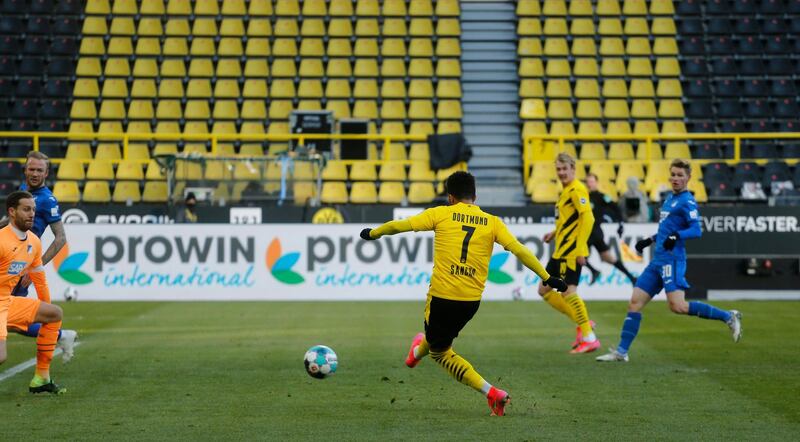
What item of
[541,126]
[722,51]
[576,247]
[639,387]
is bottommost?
[639,387]

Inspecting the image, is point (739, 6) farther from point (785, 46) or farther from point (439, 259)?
point (439, 259)

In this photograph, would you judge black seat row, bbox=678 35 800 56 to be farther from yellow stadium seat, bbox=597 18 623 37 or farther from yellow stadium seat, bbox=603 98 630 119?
yellow stadium seat, bbox=603 98 630 119

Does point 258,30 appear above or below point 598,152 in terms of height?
above

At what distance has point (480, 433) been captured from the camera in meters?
7.28

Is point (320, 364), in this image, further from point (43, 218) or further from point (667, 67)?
point (667, 67)

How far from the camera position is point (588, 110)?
2847 centimetres

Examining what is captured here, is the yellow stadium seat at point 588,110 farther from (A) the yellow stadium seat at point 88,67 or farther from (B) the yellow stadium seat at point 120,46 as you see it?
(A) the yellow stadium seat at point 88,67

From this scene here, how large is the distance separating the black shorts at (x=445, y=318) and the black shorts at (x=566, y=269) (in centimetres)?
418

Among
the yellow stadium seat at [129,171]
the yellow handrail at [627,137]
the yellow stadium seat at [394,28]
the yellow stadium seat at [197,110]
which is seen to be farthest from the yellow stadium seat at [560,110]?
the yellow stadium seat at [129,171]

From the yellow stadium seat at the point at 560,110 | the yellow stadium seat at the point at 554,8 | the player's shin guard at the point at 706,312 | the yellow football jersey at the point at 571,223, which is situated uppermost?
the yellow stadium seat at the point at 554,8

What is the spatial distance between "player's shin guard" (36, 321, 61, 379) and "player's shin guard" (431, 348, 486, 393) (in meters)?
3.27

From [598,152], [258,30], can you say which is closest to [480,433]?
[598,152]

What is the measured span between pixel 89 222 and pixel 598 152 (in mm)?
12603

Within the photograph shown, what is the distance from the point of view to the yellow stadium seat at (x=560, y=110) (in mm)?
28250
